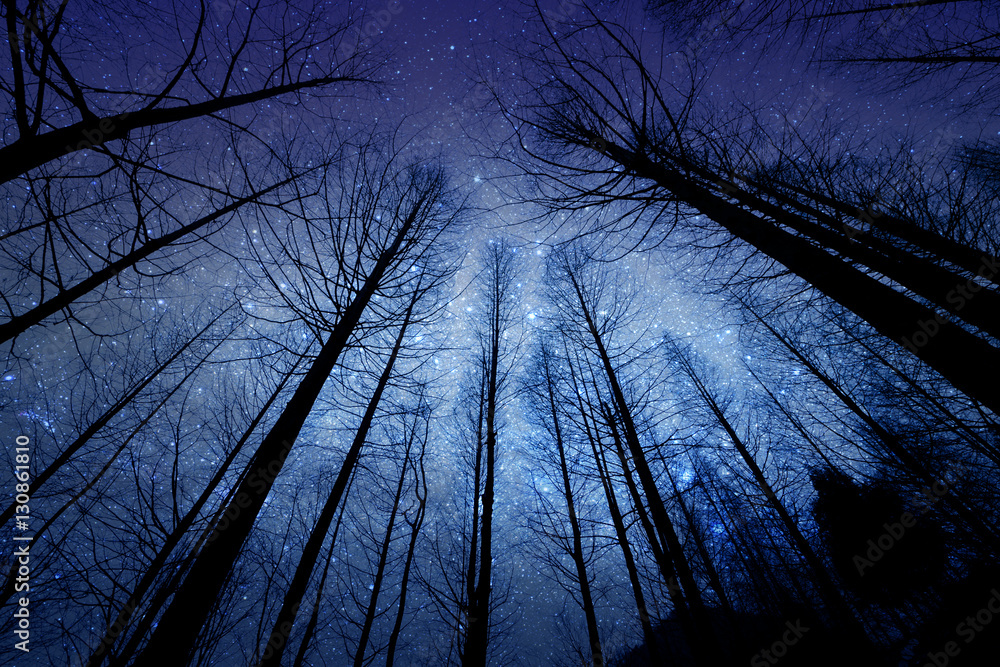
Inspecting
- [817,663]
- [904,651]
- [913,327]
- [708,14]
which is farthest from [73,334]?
[904,651]

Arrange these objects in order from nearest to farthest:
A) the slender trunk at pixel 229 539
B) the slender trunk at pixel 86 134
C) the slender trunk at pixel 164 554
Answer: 1. the slender trunk at pixel 229 539
2. the slender trunk at pixel 86 134
3. the slender trunk at pixel 164 554

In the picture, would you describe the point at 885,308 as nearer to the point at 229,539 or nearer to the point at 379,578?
the point at 229,539

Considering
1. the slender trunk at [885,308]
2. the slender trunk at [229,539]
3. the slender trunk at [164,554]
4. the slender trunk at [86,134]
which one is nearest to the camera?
the slender trunk at [885,308]

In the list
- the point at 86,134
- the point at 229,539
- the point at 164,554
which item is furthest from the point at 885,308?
the point at 164,554

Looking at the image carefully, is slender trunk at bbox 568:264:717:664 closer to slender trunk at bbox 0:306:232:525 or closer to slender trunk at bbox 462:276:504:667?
slender trunk at bbox 462:276:504:667

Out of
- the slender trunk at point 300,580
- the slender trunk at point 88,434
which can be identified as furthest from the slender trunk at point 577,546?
the slender trunk at point 88,434

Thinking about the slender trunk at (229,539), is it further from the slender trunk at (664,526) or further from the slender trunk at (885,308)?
the slender trunk at (664,526)

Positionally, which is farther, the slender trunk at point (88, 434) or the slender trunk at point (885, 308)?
the slender trunk at point (88, 434)

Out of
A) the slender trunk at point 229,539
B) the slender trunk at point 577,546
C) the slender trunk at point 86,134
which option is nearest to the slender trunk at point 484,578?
the slender trunk at point 577,546

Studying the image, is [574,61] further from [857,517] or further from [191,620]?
[857,517]

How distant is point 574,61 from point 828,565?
1841 cm

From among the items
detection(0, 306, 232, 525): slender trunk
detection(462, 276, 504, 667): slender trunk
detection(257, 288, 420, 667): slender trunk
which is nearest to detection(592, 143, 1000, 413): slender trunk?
detection(257, 288, 420, 667): slender trunk

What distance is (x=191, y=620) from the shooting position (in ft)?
5.35

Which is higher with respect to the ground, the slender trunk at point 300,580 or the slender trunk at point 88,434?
the slender trunk at point 88,434
